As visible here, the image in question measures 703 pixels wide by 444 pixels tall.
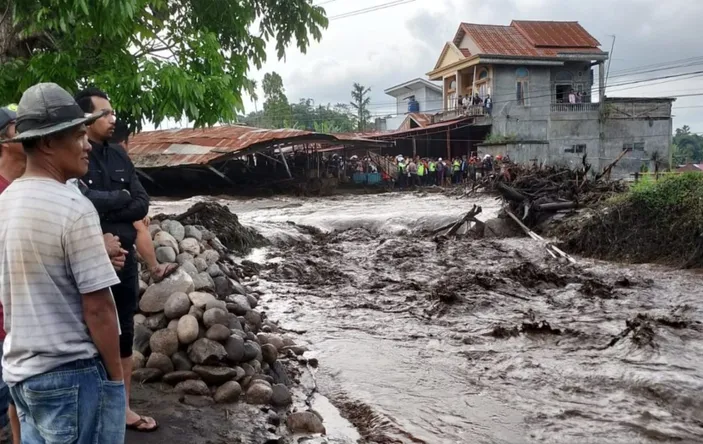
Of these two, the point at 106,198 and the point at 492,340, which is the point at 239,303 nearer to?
the point at 492,340

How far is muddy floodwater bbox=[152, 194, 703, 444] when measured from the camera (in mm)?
4598

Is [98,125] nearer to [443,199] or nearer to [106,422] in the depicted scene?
[106,422]

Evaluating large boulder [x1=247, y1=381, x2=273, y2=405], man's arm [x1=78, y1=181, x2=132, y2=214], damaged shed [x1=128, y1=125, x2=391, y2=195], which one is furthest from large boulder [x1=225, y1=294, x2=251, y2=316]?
damaged shed [x1=128, y1=125, x2=391, y2=195]

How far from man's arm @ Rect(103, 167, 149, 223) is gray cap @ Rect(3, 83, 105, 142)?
1.26 meters

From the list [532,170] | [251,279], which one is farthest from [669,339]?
[532,170]

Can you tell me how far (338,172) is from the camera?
26.4 m

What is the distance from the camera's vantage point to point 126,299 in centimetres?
317

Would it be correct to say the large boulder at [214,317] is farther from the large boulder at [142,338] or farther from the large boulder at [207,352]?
the large boulder at [142,338]

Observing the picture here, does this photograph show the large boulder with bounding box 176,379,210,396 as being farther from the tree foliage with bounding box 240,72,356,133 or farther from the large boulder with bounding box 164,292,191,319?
the tree foliage with bounding box 240,72,356,133

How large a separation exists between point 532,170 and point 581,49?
17756 millimetres

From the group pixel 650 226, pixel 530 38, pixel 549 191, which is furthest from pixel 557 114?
pixel 650 226

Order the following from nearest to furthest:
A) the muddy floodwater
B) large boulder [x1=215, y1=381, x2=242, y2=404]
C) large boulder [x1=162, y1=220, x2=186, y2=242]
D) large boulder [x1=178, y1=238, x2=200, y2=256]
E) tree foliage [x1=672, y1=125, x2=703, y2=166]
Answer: large boulder [x1=215, y1=381, x2=242, y2=404] < the muddy floodwater < large boulder [x1=178, y1=238, x2=200, y2=256] < large boulder [x1=162, y1=220, x2=186, y2=242] < tree foliage [x1=672, y1=125, x2=703, y2=166]

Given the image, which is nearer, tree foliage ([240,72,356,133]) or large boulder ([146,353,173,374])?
large boulder ([146,353,173,374])

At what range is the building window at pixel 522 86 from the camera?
96.6ft
